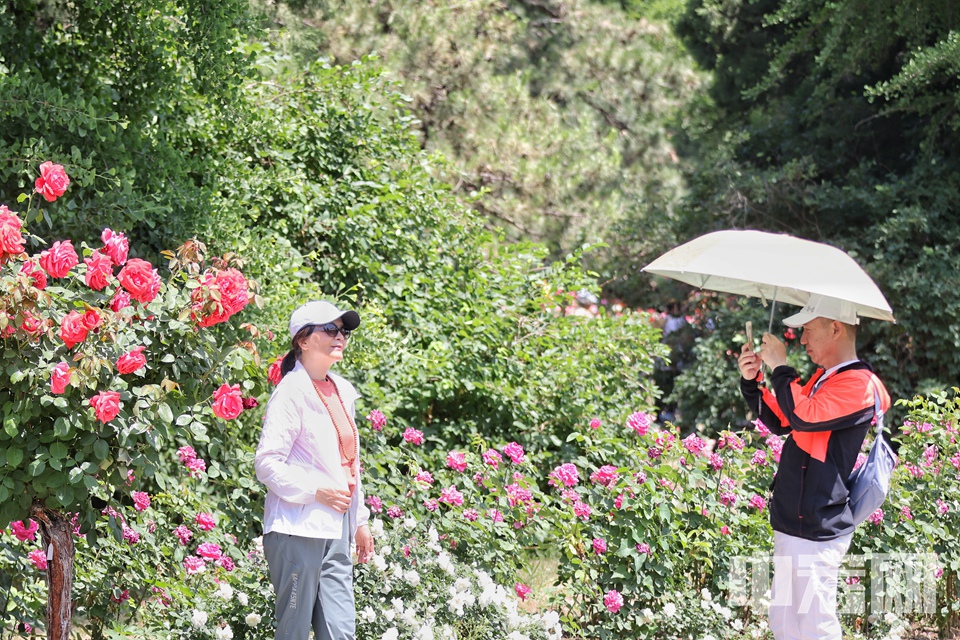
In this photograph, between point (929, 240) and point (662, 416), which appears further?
point (662, 416)

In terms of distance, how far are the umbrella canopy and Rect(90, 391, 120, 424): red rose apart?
1.91m

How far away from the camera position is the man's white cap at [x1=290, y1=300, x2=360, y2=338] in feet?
10.3

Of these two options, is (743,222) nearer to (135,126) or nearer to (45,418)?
(135,126)

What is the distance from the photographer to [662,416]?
913 centimetres

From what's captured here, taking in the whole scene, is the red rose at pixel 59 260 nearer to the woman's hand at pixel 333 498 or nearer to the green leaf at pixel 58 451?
the green leaf at pixel 58 451

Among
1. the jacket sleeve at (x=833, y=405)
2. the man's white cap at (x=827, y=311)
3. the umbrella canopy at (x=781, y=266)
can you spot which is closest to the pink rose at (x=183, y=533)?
the umbrella canopy at (x=781, y=266)

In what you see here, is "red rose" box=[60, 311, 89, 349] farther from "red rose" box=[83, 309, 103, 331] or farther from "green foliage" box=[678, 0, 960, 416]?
"green foliage" box=[678, 0, 960, 416]

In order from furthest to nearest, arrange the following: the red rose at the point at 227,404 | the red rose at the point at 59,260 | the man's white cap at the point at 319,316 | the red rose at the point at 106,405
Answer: the man's white cap at the point at 319,316
the red rose at the point at 227,404
the red rose at the point at 59,260
the red rose at the point at 106,405

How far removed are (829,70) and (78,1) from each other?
725 cm

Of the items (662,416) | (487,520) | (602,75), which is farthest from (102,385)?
(602,75)

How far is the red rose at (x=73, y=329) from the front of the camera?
9.21 ft

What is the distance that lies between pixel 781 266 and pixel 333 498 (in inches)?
67.1

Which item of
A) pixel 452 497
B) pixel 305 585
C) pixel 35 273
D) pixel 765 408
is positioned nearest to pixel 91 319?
pixel 35 273

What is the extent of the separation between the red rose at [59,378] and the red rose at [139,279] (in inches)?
11.9
